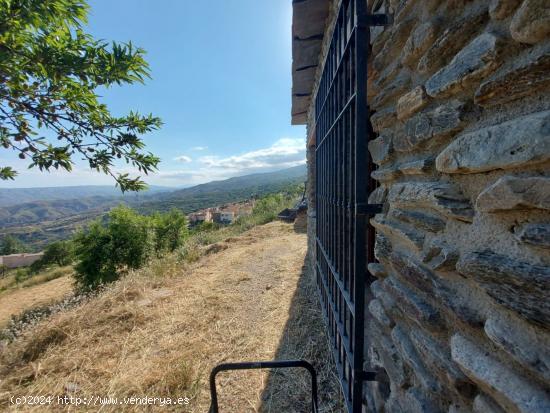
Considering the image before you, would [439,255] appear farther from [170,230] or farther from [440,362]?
[170,230]

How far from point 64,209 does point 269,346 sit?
17530 cm

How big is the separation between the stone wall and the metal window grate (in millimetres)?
110

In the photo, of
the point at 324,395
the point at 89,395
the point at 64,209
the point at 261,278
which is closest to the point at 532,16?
the point at 324,395

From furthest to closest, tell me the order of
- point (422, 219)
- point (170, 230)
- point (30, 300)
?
1. point (170, 230)
2. point (30, 300)
3. point (422, 219)

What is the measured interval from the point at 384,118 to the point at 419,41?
329 mm

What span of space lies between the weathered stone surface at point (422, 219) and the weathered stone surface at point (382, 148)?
0.26 metres

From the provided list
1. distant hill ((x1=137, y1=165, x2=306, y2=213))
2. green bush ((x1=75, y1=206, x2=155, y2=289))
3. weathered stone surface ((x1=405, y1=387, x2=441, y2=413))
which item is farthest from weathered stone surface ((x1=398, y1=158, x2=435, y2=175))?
distant hill ((x1=137, y1=165, x2=306, y2=213))

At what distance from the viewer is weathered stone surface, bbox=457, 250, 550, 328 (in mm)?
474

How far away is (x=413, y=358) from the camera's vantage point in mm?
868

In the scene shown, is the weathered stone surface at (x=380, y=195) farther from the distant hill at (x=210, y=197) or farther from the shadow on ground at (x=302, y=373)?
the distant hill at (x=210, y=197)

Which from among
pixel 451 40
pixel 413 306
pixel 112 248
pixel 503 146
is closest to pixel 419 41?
pixel 451 40

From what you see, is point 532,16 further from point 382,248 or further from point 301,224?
point 301,224

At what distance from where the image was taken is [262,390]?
2.24m

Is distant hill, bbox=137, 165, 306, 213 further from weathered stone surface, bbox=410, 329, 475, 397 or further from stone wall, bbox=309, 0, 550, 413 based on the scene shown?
weathered stone surface, bbox=410, 329, 475, 397
